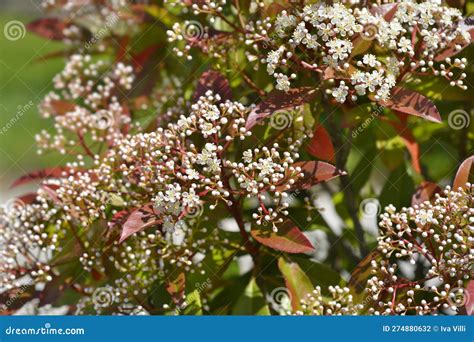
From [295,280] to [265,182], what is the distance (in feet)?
1.09

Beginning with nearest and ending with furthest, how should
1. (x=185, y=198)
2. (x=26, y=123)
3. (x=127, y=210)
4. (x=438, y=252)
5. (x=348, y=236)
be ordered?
1. (x=185, y=198)
2. (x=438, y=252)
3. (x=127, y=210)
4. (x=348, y=236)
5. (x=26, y=123)

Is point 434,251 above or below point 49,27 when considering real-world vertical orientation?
above

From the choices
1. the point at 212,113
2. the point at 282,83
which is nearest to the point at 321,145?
the point at 282,83

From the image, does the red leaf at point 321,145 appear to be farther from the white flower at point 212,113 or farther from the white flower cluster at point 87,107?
the white flower cluster at point 87,107

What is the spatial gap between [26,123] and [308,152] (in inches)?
131

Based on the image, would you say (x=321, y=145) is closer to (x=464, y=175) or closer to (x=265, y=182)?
(x=265, y=182)

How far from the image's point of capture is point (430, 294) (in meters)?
1.81

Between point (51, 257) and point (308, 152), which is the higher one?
point (308, 152)

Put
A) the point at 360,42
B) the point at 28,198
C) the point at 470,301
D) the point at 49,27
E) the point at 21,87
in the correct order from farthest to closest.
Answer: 1. the point at 21,87
2. the point at 49,27
3. the point at 28,198
4. the point at 360,42
5. the point at 470,301

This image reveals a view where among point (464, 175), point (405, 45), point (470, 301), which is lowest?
point (470, 301)

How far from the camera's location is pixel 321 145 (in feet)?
5.90

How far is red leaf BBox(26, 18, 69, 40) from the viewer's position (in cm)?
261

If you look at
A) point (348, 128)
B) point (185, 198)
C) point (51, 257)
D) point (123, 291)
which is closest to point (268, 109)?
point (185, 198)

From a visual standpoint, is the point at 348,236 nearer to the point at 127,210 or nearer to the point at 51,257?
the point at 127,210
